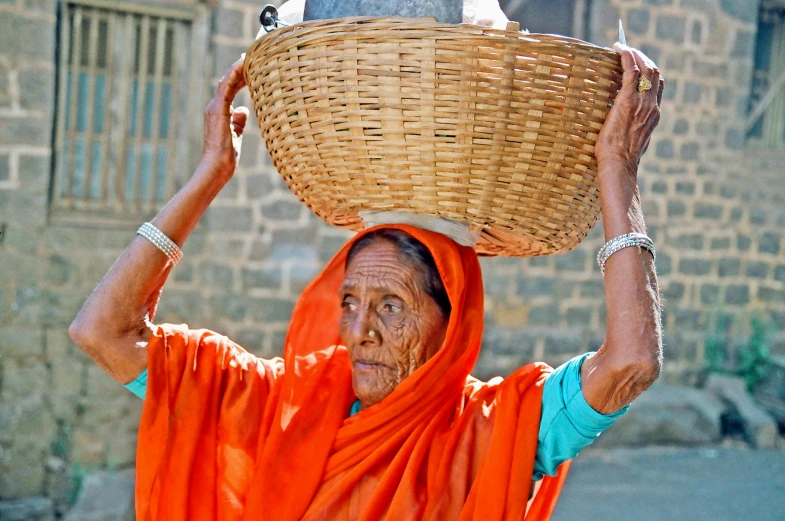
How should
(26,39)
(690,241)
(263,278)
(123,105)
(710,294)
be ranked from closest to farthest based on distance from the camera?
1. (26,39)
2. (123,105)
3. (263,278)
4. (690,241)
5. (710,294)

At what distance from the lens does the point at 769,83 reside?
806 centimetres

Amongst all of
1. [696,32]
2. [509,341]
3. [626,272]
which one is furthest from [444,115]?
[696,32]

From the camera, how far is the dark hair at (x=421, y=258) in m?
2.22

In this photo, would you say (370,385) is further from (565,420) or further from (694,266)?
(694,266)

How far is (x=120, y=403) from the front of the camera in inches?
224

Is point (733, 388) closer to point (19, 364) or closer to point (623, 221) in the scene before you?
point (19, 364)

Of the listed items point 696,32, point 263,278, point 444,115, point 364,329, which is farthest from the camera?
point 696,32

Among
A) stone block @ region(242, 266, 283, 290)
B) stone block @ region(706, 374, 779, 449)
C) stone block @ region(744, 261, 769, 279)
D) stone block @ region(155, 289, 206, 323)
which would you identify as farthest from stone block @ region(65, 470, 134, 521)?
stone block @ region(744, 261, 769, 279)

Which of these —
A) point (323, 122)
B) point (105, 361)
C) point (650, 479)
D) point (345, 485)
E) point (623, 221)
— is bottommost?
point (650, 479)

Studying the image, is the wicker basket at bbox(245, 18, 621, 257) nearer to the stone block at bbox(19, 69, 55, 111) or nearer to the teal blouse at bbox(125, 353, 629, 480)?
the teal blouse at bbox(125, 353, 629, 480)

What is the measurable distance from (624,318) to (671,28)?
6.14 metres

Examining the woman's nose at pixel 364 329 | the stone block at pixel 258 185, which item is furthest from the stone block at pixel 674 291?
the woman's nose at pixel 364 329

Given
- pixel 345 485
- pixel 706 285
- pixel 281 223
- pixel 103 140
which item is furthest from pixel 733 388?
pixel 345 485

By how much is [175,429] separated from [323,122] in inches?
36.6
